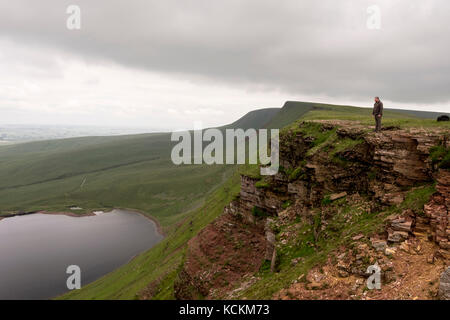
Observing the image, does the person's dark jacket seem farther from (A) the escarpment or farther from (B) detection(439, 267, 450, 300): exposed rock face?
(B) detection(439, 267, 450, 300): exposed rock face

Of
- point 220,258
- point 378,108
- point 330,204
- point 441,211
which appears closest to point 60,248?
point 220,258

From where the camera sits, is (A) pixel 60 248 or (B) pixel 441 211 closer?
(B) pixel 441 211

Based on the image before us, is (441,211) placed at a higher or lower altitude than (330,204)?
higher

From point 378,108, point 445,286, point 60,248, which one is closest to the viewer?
point 445,286

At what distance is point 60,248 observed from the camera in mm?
137125

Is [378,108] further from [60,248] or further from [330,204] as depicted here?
[60,248]

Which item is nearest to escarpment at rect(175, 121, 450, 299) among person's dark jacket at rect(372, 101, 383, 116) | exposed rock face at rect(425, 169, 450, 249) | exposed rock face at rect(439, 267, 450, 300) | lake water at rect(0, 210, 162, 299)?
exposed rock face at rect(425, 169, 450, 249)

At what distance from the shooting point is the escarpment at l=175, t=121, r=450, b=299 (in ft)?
60.6

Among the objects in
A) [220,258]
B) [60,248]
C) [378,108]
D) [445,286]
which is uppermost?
[378,108]

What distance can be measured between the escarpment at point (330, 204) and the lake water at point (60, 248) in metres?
94.0

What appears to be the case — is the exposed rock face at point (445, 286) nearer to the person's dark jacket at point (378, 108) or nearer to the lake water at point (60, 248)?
the person's dark jacket at point (378, 108)

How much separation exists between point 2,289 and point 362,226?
139247mm

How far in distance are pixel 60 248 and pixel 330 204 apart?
157 m

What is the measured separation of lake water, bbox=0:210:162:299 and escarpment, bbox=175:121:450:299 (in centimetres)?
9403
